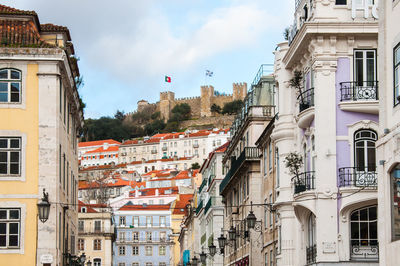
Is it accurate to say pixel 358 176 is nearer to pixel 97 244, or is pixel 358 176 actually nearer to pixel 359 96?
pixel 359 96

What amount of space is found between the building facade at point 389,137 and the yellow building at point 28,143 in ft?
46.7

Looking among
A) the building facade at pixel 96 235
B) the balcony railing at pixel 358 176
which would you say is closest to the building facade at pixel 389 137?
the balcony railing at pixel 358 176

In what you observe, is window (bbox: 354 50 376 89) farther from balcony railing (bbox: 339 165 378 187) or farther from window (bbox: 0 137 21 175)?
window (bbox: 0 137 21 175)

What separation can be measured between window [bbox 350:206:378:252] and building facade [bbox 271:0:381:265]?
0.11ft

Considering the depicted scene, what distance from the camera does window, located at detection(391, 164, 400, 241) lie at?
2328 centimetres

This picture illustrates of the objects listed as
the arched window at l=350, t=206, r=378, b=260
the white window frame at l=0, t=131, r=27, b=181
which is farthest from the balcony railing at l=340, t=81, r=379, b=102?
the white window frame at l=0, t=131, r=27, b=181

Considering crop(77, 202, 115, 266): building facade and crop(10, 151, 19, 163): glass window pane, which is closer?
crop(10, 151, 19, 163): glass window pane

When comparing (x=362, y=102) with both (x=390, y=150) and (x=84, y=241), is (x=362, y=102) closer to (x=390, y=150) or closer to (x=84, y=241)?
(x=390, y=150)

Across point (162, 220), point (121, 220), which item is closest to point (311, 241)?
point (162, 220)

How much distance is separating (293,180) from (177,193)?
130989 mm

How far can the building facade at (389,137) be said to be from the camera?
23.3 metres

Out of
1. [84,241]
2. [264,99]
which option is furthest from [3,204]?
[84,241]

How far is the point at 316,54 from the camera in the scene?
106ft

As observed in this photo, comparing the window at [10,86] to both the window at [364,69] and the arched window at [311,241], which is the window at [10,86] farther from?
Answer: the window at [364,69]
